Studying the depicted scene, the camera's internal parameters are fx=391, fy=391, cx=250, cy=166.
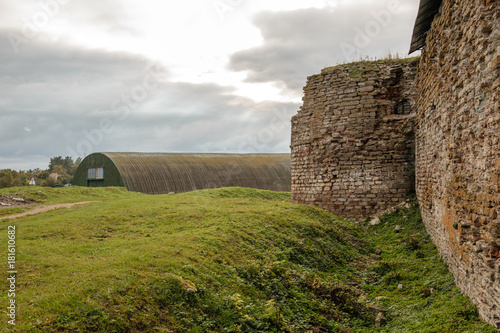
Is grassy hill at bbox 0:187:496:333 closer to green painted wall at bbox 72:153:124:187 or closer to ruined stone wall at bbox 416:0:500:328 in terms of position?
ruined stone wall at bbox 416:0:500:328

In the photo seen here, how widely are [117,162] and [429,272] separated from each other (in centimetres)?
2294

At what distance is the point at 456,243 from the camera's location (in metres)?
7.09

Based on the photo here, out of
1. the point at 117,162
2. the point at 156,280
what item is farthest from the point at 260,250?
the point at 117,162

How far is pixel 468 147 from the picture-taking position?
6367 mm

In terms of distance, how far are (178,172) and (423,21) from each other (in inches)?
853

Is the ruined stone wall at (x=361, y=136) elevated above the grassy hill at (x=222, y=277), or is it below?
above

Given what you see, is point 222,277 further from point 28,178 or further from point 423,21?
point 28,178

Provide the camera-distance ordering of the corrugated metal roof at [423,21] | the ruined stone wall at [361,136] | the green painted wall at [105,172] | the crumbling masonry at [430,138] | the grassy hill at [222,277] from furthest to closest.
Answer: the green painted wall at [105,172] → the ruined stone wall at [361,136] → the corrugated metal roof at [423,21] → the crumbling masonry at [430,138] → the grassy hill at [222,277]

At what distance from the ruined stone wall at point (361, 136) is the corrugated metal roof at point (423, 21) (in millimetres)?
2268

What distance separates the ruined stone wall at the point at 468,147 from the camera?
5.19 meters

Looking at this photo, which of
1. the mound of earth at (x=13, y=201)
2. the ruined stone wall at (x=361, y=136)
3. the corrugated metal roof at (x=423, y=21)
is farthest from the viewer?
the mound of earth at (x=13, y=201)

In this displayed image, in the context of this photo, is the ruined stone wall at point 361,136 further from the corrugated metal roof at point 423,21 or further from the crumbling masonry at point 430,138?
the corrugated metal roof at point 423,21

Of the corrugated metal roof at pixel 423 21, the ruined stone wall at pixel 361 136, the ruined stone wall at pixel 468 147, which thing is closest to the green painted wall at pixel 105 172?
the ruined stone wall at pixel 361 136

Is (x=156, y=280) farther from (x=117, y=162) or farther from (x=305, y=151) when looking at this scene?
(x=117, y=162)
